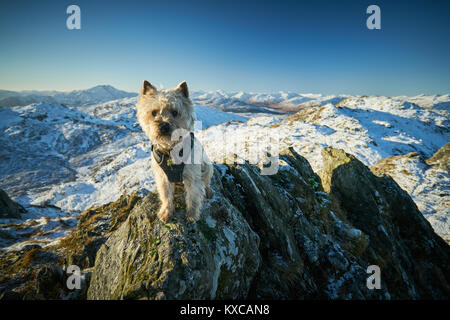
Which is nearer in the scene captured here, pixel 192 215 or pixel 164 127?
pixel 164 127

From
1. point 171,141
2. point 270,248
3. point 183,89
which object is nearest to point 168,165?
point 171,141

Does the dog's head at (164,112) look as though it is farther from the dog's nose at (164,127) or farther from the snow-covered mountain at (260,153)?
the snow-covered mountain at (260,153)

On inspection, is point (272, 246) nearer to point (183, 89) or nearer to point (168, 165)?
point (168, 165)

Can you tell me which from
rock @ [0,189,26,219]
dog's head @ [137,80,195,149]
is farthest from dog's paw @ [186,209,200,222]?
rock @ [0,189,26,219]

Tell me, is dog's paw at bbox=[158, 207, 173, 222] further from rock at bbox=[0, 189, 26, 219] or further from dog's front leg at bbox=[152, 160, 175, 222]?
rock at bbox=[0, 189, 26, 219]
